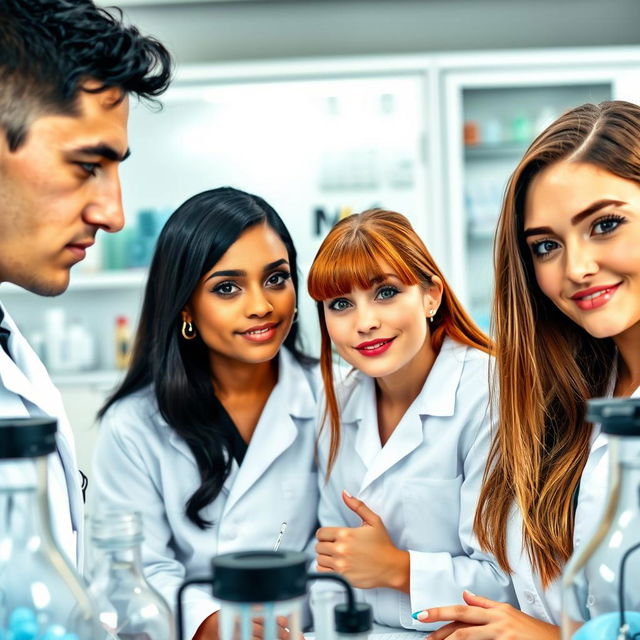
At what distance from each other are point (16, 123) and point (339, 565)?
90cm

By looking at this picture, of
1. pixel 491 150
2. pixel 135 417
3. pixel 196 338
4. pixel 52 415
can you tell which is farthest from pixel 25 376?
pixel 491 150

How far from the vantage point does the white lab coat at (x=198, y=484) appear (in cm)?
178

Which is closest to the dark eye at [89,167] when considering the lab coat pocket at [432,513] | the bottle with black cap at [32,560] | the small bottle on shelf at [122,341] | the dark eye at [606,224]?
the bottle with black cap at [32,560]

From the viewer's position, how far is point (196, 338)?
77.1 inches

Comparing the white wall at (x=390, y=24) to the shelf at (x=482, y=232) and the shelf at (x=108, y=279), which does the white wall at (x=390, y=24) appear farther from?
the shelf at (x=108, y=279)

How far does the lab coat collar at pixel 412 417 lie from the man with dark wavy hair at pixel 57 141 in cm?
64

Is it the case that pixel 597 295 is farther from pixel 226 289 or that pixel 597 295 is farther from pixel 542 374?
pixel 226 289

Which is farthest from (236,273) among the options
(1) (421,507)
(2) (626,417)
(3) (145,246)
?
(3) (145,246)

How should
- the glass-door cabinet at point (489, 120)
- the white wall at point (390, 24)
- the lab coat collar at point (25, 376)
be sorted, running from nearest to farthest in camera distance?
the lab coat collar at point (25, 376)
the glass-door cabinet at point (489, 120)
the white wall at point (390, 24)

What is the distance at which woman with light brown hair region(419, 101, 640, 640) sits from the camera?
1.28m

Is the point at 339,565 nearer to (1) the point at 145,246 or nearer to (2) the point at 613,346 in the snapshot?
(2) the point at 613,346

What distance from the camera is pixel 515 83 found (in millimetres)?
3666

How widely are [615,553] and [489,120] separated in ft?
11.1

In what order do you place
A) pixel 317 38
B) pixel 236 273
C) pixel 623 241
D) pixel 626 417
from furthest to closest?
1. pixel 317 38
2. pixel 236 273
3. pixel 623 241
4. pixel 626 417
